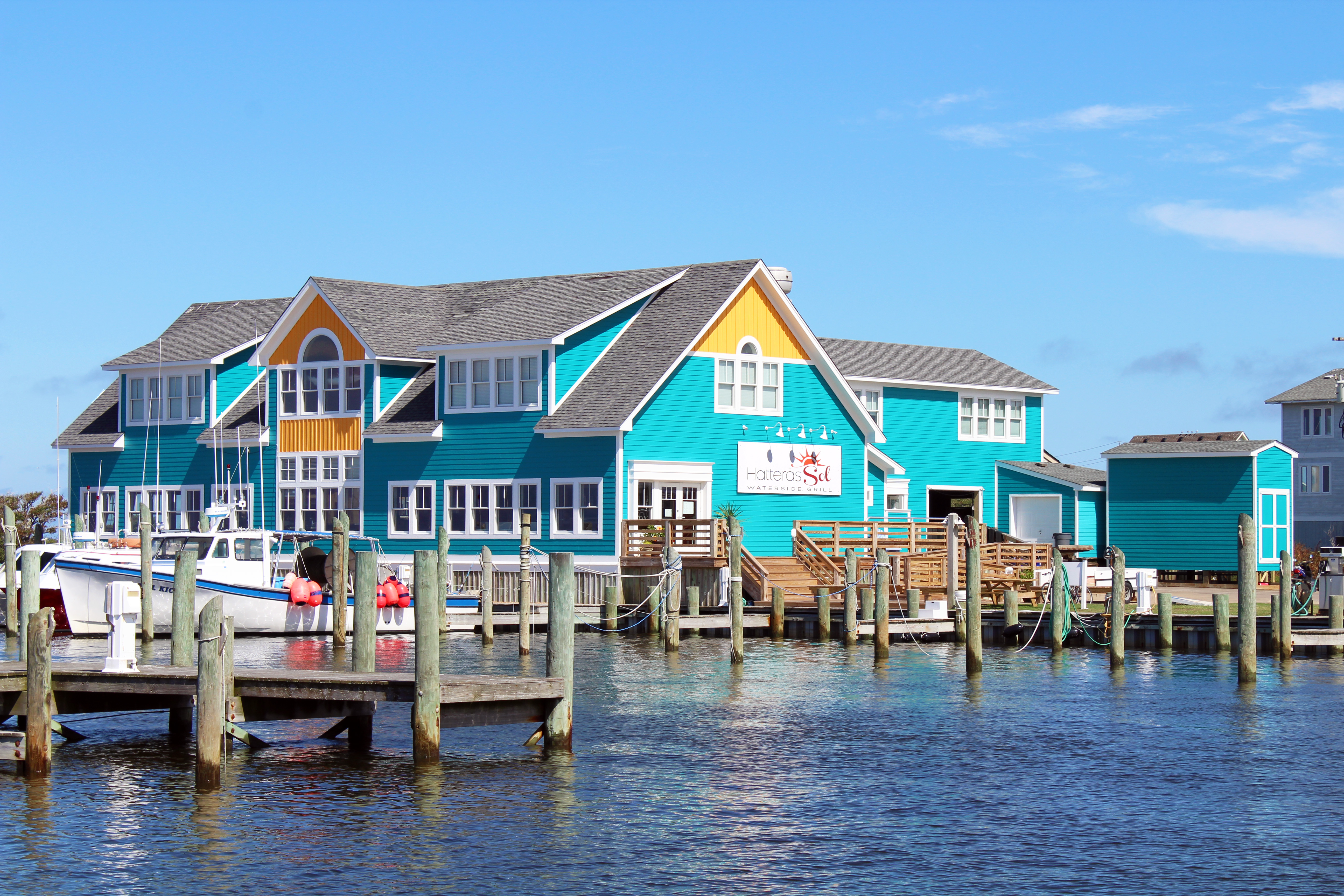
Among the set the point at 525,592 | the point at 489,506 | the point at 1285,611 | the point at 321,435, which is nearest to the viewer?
the point at 1285,611

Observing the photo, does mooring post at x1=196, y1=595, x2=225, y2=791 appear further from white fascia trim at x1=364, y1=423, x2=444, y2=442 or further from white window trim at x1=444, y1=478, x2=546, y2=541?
white fascia trim at x1=364, y1=423, x2=444, y2=442

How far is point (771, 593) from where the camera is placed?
4675cm

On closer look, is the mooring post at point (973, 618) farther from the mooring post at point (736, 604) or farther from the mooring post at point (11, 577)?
the mooring post at point (11, 577)

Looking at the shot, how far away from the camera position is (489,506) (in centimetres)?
5000

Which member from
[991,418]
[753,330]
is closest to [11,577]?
[753,330]

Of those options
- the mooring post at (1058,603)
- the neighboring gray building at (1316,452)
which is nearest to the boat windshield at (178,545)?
the mooring post at (1058,603)

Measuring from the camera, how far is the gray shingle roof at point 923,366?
204 ft

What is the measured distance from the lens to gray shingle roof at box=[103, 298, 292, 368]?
184 feet

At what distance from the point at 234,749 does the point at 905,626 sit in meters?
18.6

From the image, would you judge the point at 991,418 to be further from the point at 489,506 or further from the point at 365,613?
the point at 365,613

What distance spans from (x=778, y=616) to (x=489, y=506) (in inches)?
417

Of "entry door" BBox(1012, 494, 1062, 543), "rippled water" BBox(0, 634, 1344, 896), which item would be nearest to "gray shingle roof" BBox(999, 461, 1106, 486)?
"entry door" BBox(1012, 494, 1062, 543)

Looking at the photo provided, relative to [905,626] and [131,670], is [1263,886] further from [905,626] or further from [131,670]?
[905,626]

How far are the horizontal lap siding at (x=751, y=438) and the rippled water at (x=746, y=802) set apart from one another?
17.6 m
